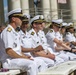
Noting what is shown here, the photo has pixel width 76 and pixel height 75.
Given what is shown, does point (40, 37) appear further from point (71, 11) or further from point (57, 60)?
point (71, 11)

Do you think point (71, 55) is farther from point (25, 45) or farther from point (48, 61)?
point (25, 45)

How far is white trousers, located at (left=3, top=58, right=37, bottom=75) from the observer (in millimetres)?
7578

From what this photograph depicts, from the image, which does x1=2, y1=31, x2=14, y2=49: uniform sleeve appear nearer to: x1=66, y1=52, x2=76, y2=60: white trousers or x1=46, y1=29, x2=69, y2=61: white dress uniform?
x1=46, y1=29, x2=69, y2=61: white dress uniform

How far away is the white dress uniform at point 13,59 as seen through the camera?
7.60 metres

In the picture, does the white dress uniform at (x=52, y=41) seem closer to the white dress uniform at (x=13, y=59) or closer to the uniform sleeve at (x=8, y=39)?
the white dress uniform at (x=13, y=59)

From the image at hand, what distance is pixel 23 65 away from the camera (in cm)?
769

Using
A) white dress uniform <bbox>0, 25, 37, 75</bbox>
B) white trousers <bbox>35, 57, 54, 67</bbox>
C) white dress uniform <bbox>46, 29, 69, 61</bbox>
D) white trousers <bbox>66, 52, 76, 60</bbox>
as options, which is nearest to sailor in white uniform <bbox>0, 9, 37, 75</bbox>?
white dress uniform <bbox>0, 25, 37, 75</bbox>

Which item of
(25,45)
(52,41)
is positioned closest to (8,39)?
(25,45)

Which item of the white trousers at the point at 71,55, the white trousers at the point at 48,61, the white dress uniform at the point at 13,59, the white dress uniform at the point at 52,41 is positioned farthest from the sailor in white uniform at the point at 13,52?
the white trousers at the point at 71,55

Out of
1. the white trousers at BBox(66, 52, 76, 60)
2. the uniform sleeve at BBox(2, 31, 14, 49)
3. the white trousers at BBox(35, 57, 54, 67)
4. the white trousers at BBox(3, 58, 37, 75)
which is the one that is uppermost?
the uniform sleeve at BBox(2, 31, 14, 49)

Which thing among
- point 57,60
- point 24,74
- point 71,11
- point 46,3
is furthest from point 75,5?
point 24,74

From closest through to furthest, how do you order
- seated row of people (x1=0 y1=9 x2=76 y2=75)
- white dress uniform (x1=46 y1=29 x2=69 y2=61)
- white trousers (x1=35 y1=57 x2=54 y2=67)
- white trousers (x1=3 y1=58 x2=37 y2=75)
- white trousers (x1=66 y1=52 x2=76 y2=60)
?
white trousers (x1=3 y1=58 x2=37 y2=75) < seated row of people (x1=0 y1=9 x2=76 y2=75) < white trousers (x1=35 y1=57 x2=54 y2=67) < white dress uniform (x1=46 y1=29 x2=69 y2=61) < white trousers (x1=66 y1=52 x2=76 y2=60)

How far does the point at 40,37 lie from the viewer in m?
10.5

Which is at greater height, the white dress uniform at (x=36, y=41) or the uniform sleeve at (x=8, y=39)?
the uniform sleeve at (x=8, y=39)
